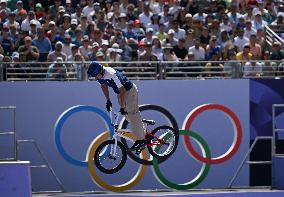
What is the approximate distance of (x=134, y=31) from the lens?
100 ft

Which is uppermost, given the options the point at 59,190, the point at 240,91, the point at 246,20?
the point at 246,20

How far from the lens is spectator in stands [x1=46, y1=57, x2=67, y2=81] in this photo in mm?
28219

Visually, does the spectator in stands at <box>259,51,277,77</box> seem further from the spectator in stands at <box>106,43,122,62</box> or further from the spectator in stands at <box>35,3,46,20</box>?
the spectator in stands at <box>35,3,46,20</box>

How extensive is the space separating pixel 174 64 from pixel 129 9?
9.71 feet

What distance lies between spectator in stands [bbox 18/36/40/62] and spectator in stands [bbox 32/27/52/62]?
0.24m

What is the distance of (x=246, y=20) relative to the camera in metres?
31.9

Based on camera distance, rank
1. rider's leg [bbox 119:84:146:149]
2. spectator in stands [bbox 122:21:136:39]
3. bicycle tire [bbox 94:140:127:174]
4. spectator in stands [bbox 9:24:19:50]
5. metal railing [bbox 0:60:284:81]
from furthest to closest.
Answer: spectator in stands [bbox 122:21:136:39], spectator in stands [bbox 9:24:19:50], metal railing [bbox 0:60:284:81], bicycle tire [bbox 94:140:127:174], rider's leg [bbox 119:84:146:149]

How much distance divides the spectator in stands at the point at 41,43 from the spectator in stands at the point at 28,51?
0.80ft

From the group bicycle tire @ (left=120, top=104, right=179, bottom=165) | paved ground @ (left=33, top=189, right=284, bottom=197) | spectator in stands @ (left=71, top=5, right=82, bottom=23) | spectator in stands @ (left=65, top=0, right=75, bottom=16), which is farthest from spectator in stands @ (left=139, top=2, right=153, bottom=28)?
paved ground @ (left=33, top=189, right=284, bottom=197)

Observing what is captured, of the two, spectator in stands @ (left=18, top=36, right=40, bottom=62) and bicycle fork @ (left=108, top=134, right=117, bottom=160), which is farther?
spectator in stands @ (left=18, top=36, right=40, bottom=62)

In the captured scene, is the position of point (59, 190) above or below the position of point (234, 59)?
below

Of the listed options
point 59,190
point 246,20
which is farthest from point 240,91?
point 59,190

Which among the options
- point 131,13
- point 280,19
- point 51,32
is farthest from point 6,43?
point 280,19

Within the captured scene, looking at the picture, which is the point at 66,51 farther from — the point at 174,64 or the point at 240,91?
the point at 240,91
